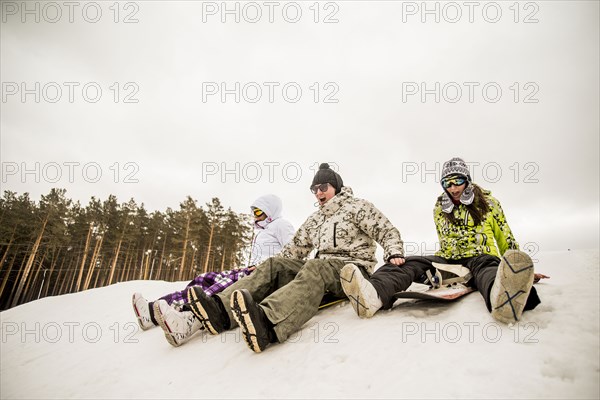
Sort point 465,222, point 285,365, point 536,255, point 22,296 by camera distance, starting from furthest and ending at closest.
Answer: point 22,296
point 536,255
point 465,222
point 285,365

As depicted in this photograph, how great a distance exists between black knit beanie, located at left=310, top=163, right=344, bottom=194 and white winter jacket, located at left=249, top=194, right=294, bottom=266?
4.66ft

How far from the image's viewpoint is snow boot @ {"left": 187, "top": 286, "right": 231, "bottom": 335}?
2.33 metres

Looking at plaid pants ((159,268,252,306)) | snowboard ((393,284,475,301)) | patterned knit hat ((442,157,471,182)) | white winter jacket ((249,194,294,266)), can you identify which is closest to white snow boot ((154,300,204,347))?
plaid pants ((159,268,252,306))

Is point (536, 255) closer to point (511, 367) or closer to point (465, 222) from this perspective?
point (465, 222)

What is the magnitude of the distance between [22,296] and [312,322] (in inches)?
1469

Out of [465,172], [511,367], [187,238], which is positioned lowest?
[187,238]

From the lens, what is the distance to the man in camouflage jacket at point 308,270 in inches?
81.8

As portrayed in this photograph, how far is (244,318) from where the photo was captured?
6.43 ft

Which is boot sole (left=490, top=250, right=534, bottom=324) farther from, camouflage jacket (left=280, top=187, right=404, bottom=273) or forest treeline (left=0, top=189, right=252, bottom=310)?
forest treeline (left=0, top=189, right=252, bottom=310)

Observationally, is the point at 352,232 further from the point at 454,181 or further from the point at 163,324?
the point at 163,324

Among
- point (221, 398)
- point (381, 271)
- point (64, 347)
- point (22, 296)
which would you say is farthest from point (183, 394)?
point (22, 296)

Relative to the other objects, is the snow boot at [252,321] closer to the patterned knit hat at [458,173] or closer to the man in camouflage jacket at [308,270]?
the man in camouflage jacket at [308,270]

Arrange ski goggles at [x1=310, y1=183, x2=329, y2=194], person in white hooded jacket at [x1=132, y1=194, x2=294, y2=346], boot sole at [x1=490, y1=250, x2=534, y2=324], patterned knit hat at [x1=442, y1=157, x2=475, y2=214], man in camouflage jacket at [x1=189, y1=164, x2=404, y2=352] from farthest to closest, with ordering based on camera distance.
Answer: ski goggles at [x1=310, y1=183, x2=329, y2=194] < patterned knit hat at [x1=442, y1=157, x2=475, y2=214] < person in white hooded jacket at [x1=132, y1=194, x2=294, y2=346] < man in camouflage jacket at [x1=189, y1=164, x2=404, y2=352] < boot sole at [x1=490, y1=250, x2=534, y2=324]

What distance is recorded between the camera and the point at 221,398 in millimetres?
1662
